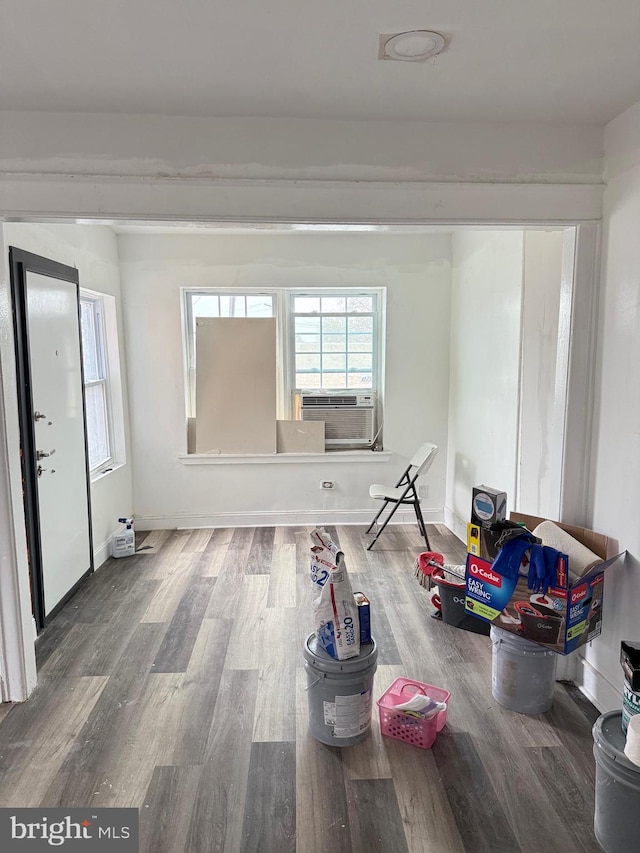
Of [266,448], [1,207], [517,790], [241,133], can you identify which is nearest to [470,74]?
[241,133]

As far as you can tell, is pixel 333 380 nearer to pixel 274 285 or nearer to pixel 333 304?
pixel 333 304

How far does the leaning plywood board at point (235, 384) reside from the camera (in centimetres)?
460

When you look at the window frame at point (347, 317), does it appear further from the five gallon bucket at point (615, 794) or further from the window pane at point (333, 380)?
the five gallon bucket at point (615, 794)

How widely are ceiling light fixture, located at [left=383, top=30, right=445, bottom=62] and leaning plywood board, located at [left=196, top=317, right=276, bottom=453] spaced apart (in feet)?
9.77

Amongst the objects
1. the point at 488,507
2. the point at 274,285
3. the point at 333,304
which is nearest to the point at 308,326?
the point at 333,304

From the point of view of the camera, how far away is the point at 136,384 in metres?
4.62

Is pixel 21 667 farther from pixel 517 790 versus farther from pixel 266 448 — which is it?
pixel 266 448

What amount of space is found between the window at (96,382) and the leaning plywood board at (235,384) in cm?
74

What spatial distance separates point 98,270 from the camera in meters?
4.04

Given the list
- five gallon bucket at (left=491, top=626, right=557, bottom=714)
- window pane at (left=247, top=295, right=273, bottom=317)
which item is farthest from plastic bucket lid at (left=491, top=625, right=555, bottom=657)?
window pane at (left=247, top=295, right=273, bottom=317)

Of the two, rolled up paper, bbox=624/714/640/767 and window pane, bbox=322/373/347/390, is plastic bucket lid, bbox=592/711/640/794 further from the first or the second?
window pane, bbox=322/373/347/390

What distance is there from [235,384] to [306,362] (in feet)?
2.16

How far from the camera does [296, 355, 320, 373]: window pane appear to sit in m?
4.80

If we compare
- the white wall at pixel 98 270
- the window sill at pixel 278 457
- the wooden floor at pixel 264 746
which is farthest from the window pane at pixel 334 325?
the wooden floor at pixel 264 746
